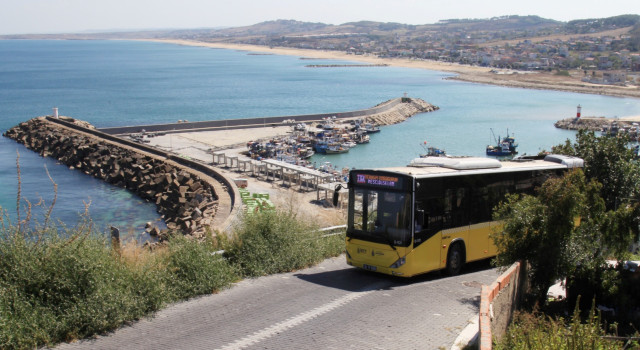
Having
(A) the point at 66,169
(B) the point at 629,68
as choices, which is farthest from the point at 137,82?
(B) the point at 629,68

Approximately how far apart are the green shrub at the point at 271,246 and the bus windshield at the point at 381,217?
3.72 ft

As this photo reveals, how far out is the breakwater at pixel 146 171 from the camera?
933 inches

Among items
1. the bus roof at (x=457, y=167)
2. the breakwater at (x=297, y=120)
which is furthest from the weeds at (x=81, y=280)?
the breakwater at (x=297, y=120)

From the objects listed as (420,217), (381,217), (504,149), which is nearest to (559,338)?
(420,217)

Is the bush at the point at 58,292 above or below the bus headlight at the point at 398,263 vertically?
above

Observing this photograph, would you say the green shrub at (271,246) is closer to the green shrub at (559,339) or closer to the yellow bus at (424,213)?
the yellow bus at (424,213)

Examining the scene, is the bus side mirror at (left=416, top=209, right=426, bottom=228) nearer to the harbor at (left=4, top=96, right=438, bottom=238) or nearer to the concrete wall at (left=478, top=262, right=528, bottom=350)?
the concrete wall at (left=478, top=262, right=528, bottom=350)

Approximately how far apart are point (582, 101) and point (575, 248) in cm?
9802

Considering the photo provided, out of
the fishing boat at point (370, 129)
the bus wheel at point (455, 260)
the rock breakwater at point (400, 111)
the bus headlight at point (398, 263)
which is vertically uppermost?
the bus headlight at point (398, 263)

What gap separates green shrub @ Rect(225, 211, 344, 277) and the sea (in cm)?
728

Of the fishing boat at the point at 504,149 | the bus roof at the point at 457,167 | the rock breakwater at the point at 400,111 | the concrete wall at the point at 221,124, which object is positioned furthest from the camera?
the rock breakwater at the point at 400,111

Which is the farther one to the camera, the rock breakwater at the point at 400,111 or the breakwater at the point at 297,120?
the rock breakwater at the point at 400,111

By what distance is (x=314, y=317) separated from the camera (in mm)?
8531

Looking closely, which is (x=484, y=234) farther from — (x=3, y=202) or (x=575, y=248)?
(x=3, y=202)
